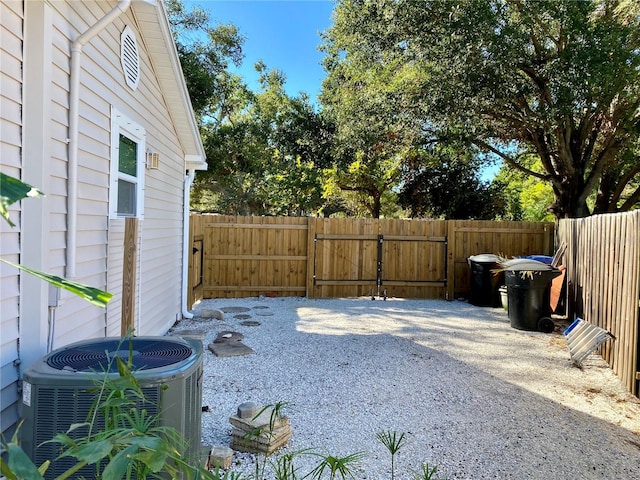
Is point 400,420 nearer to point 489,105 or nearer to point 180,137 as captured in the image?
point 180,137

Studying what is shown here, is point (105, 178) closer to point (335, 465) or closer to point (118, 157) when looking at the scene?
point (118, 157)

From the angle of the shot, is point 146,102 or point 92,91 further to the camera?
point 146,102

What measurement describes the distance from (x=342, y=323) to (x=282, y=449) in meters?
3.97

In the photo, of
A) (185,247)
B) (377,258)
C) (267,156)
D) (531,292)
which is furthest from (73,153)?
(267,156)

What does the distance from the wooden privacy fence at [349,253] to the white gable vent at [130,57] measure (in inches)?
185

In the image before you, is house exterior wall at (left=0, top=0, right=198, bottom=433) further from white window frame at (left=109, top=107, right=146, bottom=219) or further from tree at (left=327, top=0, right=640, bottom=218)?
tree at (left=327, top=0, right=640, bottom=218)

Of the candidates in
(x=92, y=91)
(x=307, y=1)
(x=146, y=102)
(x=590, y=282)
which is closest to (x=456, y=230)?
(x=590, y=282)

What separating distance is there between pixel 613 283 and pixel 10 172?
5.46m

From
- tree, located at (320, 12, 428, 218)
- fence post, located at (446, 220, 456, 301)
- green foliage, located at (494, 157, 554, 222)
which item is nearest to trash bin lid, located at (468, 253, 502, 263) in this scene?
fence post, located at (446, 220, 456, 301)

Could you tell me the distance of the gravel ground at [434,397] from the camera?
2.84 m

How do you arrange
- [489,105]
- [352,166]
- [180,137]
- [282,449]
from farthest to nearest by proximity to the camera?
[352,166] < [489,105] < [180,137] < [282,449]

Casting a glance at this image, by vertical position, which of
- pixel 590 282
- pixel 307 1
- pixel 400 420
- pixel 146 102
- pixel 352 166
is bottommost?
pixel 400 420

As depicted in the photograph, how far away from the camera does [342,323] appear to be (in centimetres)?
679

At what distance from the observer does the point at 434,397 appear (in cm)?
387
